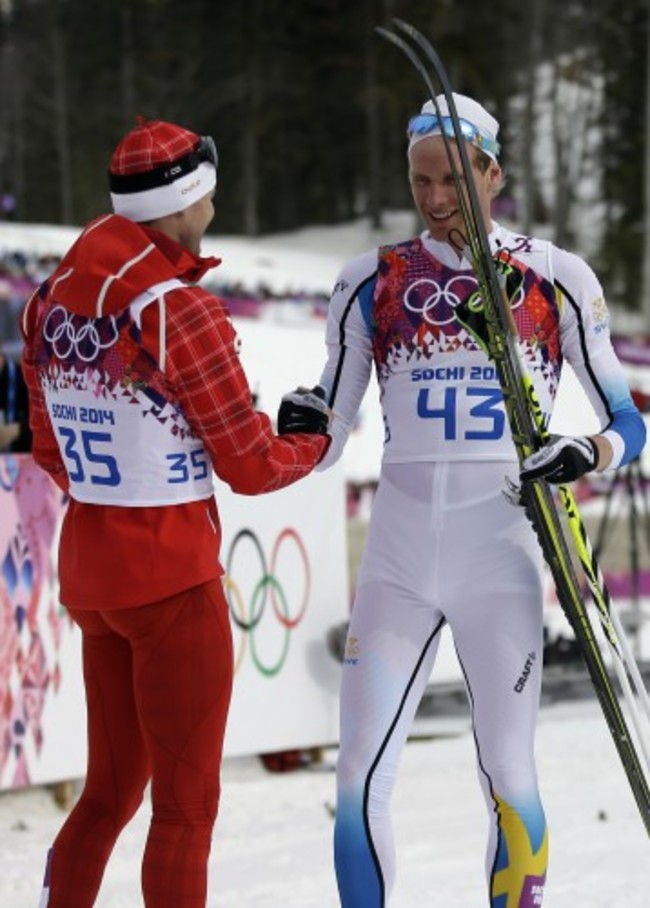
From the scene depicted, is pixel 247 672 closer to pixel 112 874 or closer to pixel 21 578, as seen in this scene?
pixel 21 578

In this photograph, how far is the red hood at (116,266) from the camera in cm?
340

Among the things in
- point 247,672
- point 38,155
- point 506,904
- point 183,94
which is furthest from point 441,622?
point 38,155

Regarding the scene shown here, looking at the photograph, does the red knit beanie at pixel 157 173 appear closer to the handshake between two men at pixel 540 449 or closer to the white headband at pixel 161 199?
the white headband at pixel 161 199

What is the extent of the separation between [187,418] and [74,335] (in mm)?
278

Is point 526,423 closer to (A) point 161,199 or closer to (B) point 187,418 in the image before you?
(B) point 187,418

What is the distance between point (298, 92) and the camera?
5469 cm

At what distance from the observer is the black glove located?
3787 mm

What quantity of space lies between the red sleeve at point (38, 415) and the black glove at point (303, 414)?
483mm

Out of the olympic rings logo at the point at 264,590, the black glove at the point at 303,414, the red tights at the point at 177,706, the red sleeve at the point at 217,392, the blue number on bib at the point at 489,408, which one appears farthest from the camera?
the olympic rings logo at the point at 264,590

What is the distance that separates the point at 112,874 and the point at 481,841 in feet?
4.13

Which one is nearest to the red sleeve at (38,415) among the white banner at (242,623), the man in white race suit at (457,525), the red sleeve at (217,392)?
the red sleeve at (217,392)

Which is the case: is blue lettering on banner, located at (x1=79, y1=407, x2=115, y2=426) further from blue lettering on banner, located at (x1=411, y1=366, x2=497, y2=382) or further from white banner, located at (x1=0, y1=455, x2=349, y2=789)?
white banner, located at (x1=0, y1=455, x2=349, y2=789)

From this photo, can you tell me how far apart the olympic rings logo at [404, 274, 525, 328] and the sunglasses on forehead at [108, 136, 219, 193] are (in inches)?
24.0

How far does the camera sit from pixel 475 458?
393cm
